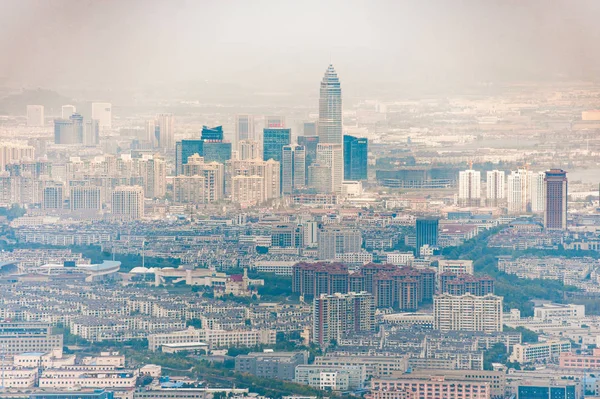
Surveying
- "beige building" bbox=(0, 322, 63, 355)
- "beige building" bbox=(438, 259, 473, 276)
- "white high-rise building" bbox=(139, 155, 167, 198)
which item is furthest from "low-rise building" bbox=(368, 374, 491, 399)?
"white high-rise building" bbox=(139, 155, 167, 198)

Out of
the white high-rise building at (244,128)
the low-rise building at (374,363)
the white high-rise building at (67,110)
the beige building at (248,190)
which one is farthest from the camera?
the white high-rise building at (244,128)

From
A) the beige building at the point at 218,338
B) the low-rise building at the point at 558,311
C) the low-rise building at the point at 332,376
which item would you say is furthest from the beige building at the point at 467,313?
the low-rise building at the point at 332,376

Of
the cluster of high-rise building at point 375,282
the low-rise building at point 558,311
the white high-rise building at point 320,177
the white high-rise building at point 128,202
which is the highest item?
the white high-rise building at point 320,177

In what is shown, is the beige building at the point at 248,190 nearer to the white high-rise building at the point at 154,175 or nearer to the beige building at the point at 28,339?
the white high-rise building at the point at 154,175

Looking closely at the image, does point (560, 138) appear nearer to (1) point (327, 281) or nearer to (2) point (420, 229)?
(2) point (420, 229)

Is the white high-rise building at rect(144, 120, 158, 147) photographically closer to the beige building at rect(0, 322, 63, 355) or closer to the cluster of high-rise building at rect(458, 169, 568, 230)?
the cluster of high-rise building at rect(458, 169, 568, 230)

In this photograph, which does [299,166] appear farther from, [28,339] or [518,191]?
[28,339]
